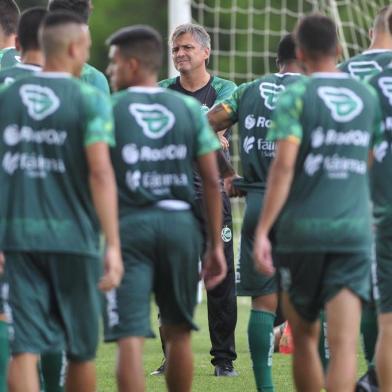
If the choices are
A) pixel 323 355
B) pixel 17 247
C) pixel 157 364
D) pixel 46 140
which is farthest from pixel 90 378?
pixel 157 364

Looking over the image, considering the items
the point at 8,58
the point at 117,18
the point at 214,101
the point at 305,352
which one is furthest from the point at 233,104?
the point at 117,18

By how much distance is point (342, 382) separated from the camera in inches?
269

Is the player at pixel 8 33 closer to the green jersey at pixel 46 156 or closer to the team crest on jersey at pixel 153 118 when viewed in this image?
the team crest on jersey at pixel 153 118

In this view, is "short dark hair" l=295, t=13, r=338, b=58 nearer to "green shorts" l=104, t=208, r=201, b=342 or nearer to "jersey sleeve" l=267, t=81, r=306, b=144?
"jersey sleeve" l=267, t=81, r=306, b=144

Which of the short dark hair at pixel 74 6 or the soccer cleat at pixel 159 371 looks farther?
the soccer cleat at pixel 159 371

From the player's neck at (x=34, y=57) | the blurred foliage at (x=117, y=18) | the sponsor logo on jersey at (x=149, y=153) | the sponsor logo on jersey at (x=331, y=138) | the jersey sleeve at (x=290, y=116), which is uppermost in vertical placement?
the blurred foliage at (x=117, y=18)

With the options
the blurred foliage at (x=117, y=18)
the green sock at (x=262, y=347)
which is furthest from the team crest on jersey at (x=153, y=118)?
the blurred foliage at (x=117, y=18)

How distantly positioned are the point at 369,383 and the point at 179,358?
1.20 m

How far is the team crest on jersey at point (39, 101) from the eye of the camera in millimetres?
6527

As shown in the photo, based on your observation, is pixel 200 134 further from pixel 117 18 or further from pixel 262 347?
pixel 117 18

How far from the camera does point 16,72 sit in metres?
7.70

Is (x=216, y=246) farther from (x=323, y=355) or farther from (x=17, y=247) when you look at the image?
(x=323, y=355)

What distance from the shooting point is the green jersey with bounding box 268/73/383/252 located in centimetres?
682

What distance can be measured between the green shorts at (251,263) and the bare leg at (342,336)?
6.02 feet
